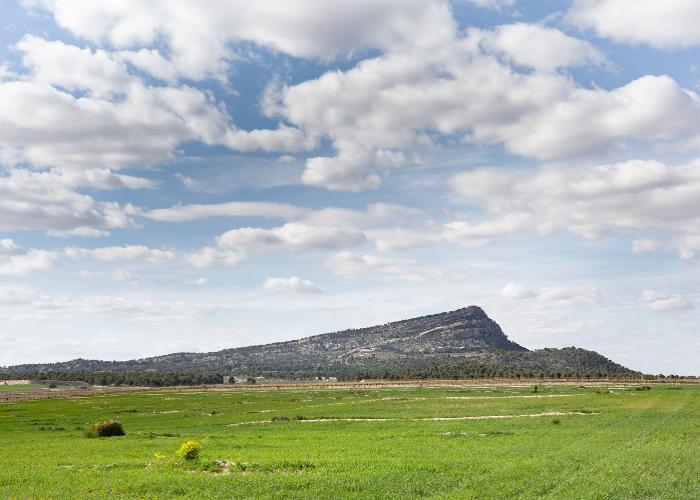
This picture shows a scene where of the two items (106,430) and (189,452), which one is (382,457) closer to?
(189,452)

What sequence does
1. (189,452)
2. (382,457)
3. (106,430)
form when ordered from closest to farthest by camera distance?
(189,452), (382,457), (106,430)

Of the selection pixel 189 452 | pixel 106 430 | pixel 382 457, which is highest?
pixel 189 452

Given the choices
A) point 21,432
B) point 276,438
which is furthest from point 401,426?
point 21,432

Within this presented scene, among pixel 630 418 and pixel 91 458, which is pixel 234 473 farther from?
pixel 630 418

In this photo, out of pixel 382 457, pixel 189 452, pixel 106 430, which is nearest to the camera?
pixel 189 452

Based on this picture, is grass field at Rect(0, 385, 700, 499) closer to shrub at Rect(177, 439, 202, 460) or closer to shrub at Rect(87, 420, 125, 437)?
shrub at Rect(177, 439, 202, 460)

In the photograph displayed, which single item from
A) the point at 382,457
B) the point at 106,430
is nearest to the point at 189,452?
the point at 382,457

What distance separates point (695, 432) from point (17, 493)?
56737 mm

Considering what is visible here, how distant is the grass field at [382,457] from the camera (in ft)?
106

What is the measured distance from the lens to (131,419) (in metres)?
94.1

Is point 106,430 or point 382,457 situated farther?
point 106,430

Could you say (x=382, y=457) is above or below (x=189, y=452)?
below

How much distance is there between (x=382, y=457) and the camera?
146ft

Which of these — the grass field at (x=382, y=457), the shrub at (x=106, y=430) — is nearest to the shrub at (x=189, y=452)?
the grass field at (x=382, y=457)
